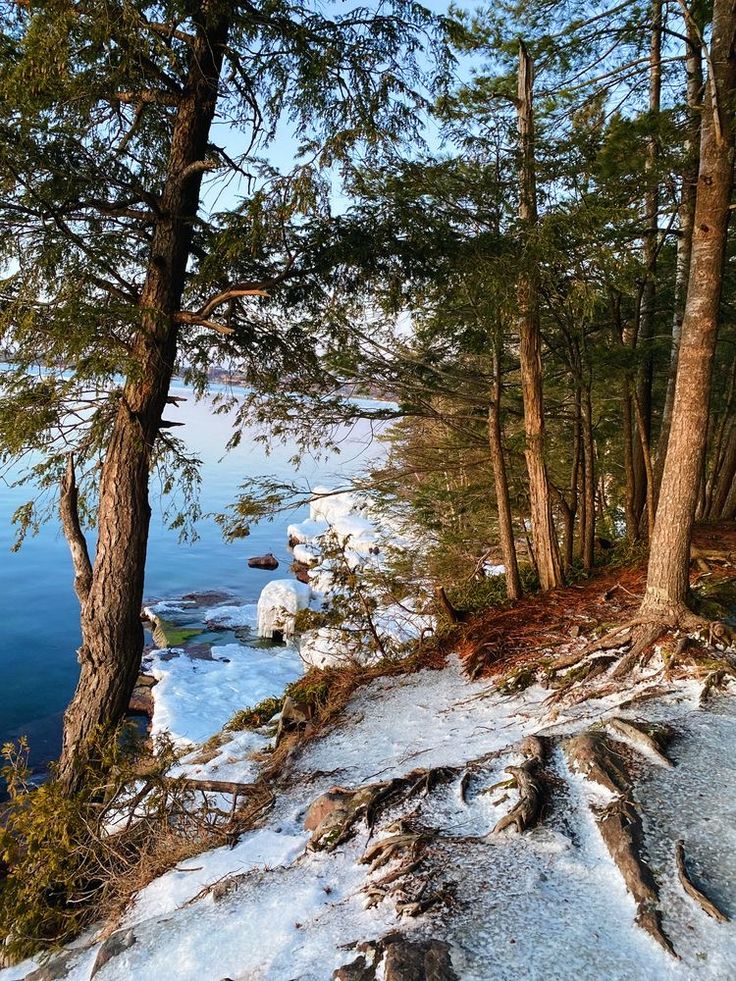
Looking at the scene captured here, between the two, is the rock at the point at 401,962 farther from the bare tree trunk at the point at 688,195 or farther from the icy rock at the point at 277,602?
the icy rock at the point at 277,602

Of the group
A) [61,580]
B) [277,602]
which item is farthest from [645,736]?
[61,580]

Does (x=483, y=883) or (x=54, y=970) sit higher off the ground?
(x=483, y=883)

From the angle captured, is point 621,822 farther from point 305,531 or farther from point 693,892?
point 305,531

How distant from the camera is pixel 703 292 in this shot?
3.92 m

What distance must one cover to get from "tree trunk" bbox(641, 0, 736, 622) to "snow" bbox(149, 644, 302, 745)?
8.38 m

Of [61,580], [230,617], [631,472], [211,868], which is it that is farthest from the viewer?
[61,580]

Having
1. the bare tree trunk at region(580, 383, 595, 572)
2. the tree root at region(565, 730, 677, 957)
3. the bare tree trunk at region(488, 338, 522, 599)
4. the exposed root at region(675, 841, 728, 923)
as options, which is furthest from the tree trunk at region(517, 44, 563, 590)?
the exposed root at region(675, 841, 728, 923)

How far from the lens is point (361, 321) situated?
234 inches

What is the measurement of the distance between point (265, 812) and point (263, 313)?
4214 mm

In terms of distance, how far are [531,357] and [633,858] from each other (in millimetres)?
4860

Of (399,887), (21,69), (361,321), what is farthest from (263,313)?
(399,887)

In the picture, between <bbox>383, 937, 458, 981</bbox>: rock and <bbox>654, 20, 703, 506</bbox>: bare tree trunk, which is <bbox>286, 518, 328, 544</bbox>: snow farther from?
<bbox>383, 937, 458, 981</bbox>: rock

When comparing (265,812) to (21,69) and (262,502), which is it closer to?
(262,502)

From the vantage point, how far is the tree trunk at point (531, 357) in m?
5.06
